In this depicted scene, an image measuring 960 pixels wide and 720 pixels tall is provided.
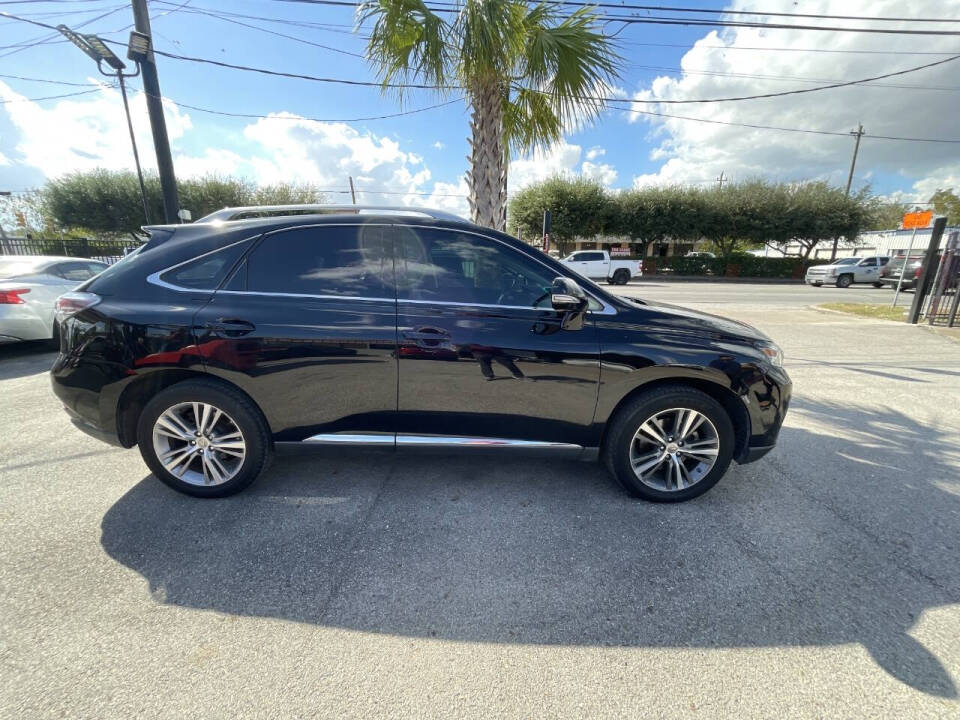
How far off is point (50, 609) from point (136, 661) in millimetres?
651

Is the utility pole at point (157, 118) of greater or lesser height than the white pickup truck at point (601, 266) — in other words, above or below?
above

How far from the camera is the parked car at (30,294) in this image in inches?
222

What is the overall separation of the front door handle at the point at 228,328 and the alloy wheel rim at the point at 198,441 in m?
0.50

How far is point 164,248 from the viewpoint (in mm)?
2646

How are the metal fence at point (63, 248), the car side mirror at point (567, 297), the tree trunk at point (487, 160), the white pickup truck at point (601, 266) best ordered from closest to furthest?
the car side mirror at point (567, 297) < the tree trunk at point (487, 160) < the metal fence at point (63, 248) < the white pickup truck at point (601, 266)

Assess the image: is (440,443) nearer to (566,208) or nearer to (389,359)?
(389,359)

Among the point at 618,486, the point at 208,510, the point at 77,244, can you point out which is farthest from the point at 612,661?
the point at 77,244

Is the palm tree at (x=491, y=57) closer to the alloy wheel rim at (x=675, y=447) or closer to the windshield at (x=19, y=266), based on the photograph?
the alloy wheel rim at (x=675, y=447)

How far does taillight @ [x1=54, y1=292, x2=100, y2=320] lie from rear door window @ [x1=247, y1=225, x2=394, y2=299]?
100 cm

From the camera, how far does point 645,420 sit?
103 inches

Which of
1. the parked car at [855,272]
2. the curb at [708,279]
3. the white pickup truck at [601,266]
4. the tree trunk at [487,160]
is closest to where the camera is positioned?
the tree trunk at [487,160]

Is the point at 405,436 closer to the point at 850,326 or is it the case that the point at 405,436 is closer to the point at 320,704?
the point at 320,704

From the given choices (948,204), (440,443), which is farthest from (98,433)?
(948,204)

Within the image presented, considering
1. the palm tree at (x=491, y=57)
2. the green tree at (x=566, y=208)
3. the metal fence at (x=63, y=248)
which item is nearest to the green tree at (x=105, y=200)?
the metal fence at (x=63, y=248)
